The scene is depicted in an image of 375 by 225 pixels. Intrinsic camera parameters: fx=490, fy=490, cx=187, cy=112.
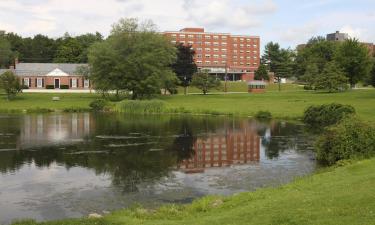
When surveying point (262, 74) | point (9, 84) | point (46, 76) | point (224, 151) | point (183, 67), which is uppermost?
point (183, 67)

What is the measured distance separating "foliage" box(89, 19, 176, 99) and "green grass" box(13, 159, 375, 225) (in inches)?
2334

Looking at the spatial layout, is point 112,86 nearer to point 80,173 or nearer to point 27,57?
point 80,173

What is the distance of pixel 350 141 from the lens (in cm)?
2606

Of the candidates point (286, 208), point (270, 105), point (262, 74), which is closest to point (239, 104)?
point (270, 105)

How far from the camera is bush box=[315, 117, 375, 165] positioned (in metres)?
25.8

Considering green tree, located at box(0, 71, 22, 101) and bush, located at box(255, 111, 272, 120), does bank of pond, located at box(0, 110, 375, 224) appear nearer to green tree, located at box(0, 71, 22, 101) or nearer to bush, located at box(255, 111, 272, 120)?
bush, located at box(255, 111, 272, 120)

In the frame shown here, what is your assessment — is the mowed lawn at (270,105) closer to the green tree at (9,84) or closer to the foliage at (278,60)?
the green tree at (9,84)

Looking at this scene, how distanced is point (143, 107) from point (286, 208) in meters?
54.6

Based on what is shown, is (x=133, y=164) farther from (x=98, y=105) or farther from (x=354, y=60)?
(x=354, y=60)

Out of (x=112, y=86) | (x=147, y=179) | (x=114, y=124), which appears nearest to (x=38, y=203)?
(x=147, y=179)

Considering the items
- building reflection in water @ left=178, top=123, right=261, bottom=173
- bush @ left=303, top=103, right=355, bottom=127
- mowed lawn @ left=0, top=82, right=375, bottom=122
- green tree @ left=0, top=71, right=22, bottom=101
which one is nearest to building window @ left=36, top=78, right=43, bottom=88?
mowed lawn @ left=0, top=82, right=375, bottom=122

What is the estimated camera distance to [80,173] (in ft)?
81.6

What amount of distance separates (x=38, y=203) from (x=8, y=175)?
20.7 feet

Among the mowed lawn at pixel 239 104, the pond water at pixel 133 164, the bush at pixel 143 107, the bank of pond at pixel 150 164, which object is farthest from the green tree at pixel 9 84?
the bank of pond at pixel 150 164
